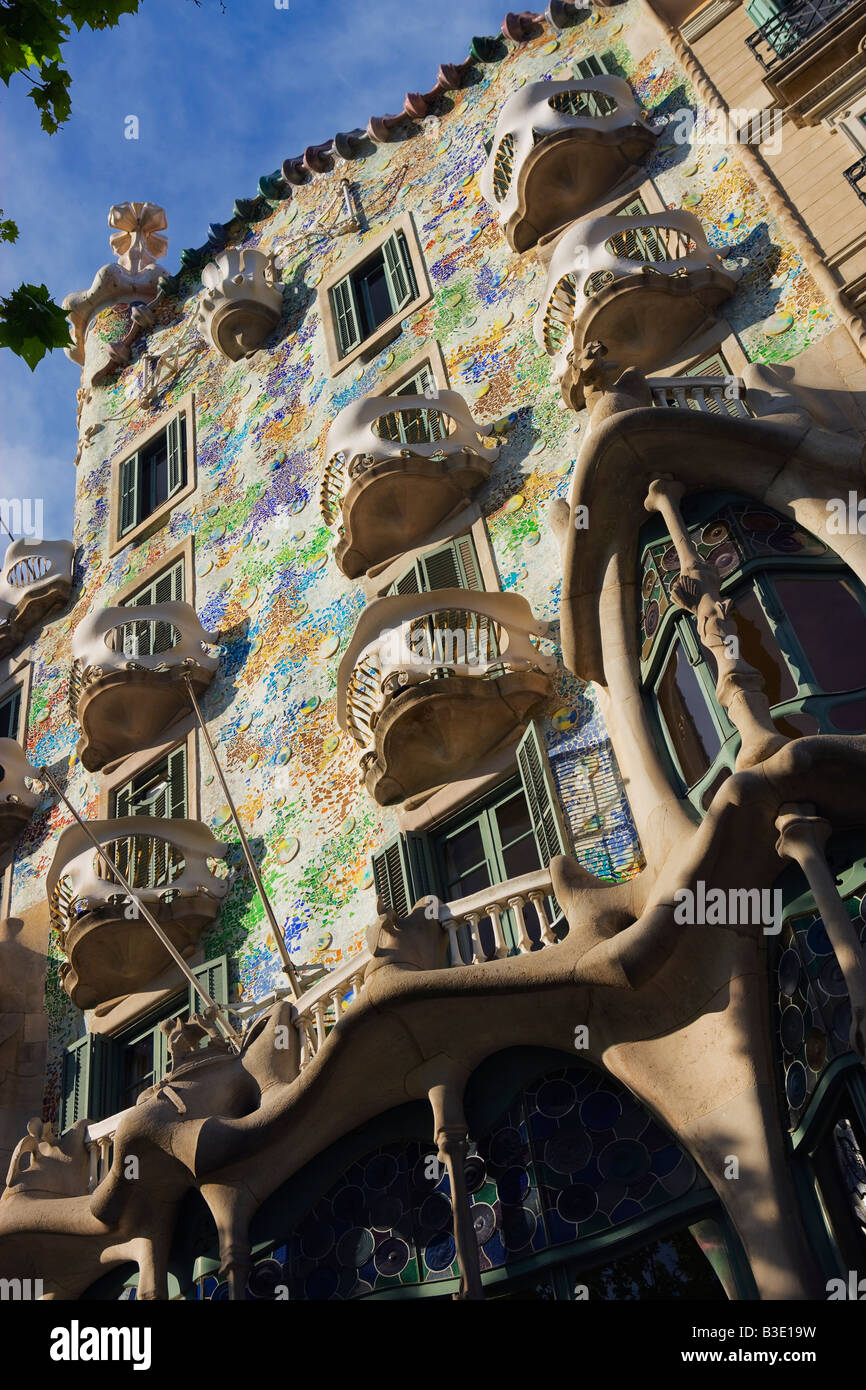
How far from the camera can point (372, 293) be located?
1944 cm

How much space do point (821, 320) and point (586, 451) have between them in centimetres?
326

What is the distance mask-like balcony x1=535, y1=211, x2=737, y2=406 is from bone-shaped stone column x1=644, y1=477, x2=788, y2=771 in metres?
3.36

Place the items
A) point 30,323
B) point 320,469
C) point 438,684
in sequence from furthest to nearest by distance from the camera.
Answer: point 320,469, point 438,684, point 30,323

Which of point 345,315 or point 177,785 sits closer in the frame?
point 177,785

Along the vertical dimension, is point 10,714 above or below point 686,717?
above

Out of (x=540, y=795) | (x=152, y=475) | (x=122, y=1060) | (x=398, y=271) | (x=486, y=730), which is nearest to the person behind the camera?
(x=540, y=795)

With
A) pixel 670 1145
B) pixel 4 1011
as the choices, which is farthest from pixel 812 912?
pixel 4 1011

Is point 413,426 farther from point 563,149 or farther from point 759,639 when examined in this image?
point 759,639

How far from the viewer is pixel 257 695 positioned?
52.4 feet

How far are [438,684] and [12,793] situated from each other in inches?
300

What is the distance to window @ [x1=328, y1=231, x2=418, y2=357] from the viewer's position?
1844 cm

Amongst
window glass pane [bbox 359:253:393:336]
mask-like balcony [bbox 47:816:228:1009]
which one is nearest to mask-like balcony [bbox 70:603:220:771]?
mask-like balcony [bbox 47:816:228:1009]

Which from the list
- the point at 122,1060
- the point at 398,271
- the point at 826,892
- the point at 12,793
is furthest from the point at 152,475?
the point at 826,892

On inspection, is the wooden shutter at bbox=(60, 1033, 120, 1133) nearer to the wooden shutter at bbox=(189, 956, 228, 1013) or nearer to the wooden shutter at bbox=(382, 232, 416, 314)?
the wooden shutter at bbox=(189, 956, 228, 1013)
